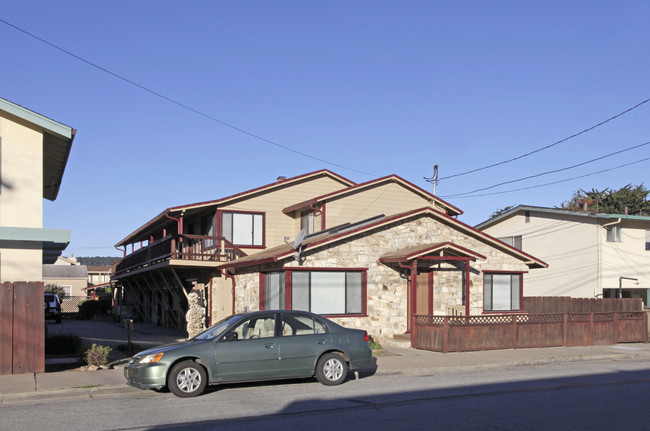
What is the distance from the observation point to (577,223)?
3350cm

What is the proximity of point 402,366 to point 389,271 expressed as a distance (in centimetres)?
599

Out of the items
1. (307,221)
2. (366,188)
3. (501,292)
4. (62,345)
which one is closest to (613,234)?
(501,292)

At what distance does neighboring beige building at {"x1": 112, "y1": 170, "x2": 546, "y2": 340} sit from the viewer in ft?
66.9

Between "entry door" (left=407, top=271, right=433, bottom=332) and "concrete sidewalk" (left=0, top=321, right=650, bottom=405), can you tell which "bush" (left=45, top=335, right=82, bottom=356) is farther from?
"entry door" (left=407, top=271, right=433, bottom=332)

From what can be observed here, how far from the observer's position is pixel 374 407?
10.2 metres

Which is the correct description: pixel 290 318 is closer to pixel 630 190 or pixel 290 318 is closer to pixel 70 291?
pixel 630 190

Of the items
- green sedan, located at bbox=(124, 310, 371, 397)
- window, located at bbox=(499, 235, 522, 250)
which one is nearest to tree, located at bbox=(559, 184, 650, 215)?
window, located at bbox=(499, 235, 522, 250)

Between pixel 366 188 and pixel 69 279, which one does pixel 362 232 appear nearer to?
pixel 366 188

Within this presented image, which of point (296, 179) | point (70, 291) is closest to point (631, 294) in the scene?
point (296, 179)

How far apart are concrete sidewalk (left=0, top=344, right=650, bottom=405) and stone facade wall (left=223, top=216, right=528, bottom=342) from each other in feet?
6.19

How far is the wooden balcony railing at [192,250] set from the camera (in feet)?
81.5

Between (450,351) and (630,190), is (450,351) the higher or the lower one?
the lower one

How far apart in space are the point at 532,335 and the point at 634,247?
16564mm

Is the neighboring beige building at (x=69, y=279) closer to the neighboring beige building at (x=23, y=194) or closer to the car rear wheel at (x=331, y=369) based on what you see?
the neighboring beige building at (x=23, y=194)
